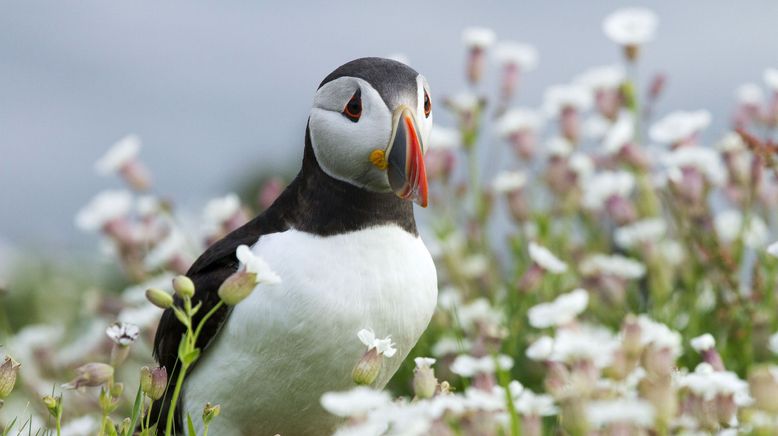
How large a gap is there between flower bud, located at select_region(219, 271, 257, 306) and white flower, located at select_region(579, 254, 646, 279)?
306cm

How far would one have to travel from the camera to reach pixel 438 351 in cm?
503

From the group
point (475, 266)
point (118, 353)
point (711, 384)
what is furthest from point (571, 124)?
point (118, 353)

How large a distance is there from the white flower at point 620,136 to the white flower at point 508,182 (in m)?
0.50

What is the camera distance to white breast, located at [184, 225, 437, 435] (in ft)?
9.87

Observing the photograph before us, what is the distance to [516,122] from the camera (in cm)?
633

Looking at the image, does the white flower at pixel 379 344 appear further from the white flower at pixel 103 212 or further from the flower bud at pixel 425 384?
the white flower at pixel 103 212

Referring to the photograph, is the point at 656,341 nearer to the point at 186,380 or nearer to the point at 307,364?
the point at 307,364

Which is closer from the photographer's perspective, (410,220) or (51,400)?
(51,400)

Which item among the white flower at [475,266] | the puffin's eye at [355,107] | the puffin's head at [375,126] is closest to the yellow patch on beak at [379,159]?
the puffin's head at [375,126]

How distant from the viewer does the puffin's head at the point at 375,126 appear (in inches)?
114

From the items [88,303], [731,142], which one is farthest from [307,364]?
[731,142]

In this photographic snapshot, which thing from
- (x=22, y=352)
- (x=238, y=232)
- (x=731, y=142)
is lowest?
(x=22, y=352)

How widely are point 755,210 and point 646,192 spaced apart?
0.62 meters

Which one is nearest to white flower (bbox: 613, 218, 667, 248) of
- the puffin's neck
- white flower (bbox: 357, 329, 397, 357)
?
the puffin's neck
